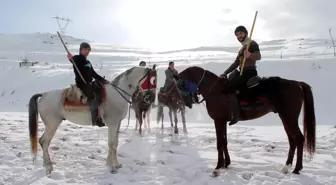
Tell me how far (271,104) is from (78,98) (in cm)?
382

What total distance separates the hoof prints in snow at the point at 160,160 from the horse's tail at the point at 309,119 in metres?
0.49

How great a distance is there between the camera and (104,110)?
6.24 meters

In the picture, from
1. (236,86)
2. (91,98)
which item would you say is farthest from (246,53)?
(91,98)

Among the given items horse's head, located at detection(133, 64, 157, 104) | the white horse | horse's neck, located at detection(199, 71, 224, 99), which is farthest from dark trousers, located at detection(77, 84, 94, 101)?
horse's neck, located at detection(199, 71, 224, 99)

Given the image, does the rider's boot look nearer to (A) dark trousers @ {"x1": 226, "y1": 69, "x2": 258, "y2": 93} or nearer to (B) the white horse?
(A) dark trousers @ {"x1": 226, "y1": 69, "x2": 258, "y2": 93}

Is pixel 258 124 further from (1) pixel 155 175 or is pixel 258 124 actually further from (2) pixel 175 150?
(1) pixel 155 175

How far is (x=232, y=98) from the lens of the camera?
19.3 ft

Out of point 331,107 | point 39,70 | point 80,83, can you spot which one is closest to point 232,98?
point 80,83

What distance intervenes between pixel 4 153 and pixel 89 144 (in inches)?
79.1

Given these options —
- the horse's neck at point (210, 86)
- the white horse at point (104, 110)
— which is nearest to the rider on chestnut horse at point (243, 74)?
the horse's neck at point (210, 86)

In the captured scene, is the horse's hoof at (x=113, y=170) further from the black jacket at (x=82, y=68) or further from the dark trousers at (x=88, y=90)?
the black jacket at (x=82, y=68)

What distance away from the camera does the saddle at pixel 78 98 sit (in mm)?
6195

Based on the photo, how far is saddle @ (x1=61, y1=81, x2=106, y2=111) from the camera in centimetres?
620

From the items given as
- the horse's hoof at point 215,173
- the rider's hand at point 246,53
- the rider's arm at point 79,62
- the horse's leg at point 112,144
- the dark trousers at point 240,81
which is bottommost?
the horse's hoof at point 215,173
